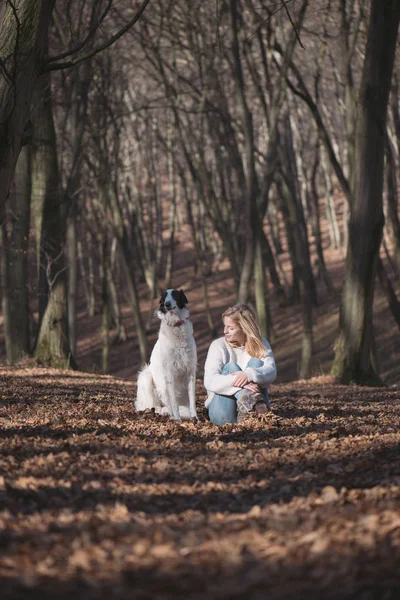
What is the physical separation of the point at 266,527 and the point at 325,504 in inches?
27.4

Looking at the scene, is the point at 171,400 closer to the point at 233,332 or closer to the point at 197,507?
the point at 233,332

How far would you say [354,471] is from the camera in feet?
21.4

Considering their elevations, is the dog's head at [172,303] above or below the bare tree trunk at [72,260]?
below

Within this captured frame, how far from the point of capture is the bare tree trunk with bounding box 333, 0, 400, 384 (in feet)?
52.3

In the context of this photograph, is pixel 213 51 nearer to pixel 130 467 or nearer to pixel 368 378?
pixel 368 378

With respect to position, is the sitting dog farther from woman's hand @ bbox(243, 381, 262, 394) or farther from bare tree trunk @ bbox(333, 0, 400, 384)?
bare tree trunk @ bbox(333, 0, 400, 384)

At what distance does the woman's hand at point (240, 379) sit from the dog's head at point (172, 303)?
3.49ft

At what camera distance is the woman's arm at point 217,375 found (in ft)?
28.2

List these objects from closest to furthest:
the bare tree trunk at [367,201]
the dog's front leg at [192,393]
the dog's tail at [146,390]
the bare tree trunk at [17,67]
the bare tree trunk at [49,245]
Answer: the bare tree trunk at [17,67] → the dog's front leg at [192,393] → the dog's tail at [146,390] → the bare tree trunk at [367,201] → the bare tree trunk at [49,245]

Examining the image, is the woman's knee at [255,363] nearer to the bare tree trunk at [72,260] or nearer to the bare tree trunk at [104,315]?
the bare tree trunk at [72,260]

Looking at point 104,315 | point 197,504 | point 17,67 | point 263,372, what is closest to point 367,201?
point 263,372

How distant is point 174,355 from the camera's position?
9203 mm

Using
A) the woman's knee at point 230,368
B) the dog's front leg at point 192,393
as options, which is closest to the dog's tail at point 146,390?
the dog's front leg at point 192,393

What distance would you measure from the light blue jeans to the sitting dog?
44 centimetres
